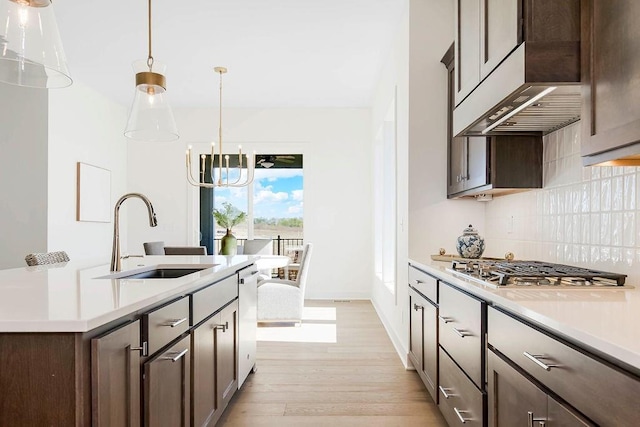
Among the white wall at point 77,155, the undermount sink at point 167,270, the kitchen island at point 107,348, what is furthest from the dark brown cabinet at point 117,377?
the white wall at point 77,155

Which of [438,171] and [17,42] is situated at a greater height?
[17,42]

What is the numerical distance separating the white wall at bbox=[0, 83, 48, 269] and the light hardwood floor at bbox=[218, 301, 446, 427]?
2848 mm

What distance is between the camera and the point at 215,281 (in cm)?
225

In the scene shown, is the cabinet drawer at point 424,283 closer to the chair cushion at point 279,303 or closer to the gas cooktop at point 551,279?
the gas cooktop at point 551,279

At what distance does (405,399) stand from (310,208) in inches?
161

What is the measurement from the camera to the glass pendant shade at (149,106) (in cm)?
253

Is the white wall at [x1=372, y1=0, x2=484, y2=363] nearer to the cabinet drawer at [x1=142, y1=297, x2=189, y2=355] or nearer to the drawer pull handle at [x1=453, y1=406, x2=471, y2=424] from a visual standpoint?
the drawer pull handle at [x1=453, y1=406, x2=471, y2=424]

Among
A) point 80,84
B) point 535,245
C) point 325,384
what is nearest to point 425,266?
point 535,245

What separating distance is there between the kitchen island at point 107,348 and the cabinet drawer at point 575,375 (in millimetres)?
1131

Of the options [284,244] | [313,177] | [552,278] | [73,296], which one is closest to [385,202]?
[313,177]

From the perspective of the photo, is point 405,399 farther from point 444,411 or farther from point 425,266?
point 425,266

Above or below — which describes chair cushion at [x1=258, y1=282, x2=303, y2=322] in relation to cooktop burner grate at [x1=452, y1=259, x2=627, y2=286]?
below

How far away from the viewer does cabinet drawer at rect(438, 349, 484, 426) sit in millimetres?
1780

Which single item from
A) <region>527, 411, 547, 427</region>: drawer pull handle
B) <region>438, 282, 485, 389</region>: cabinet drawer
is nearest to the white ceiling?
<region>438, 282, 485, 389</region>: cabinet drawer
